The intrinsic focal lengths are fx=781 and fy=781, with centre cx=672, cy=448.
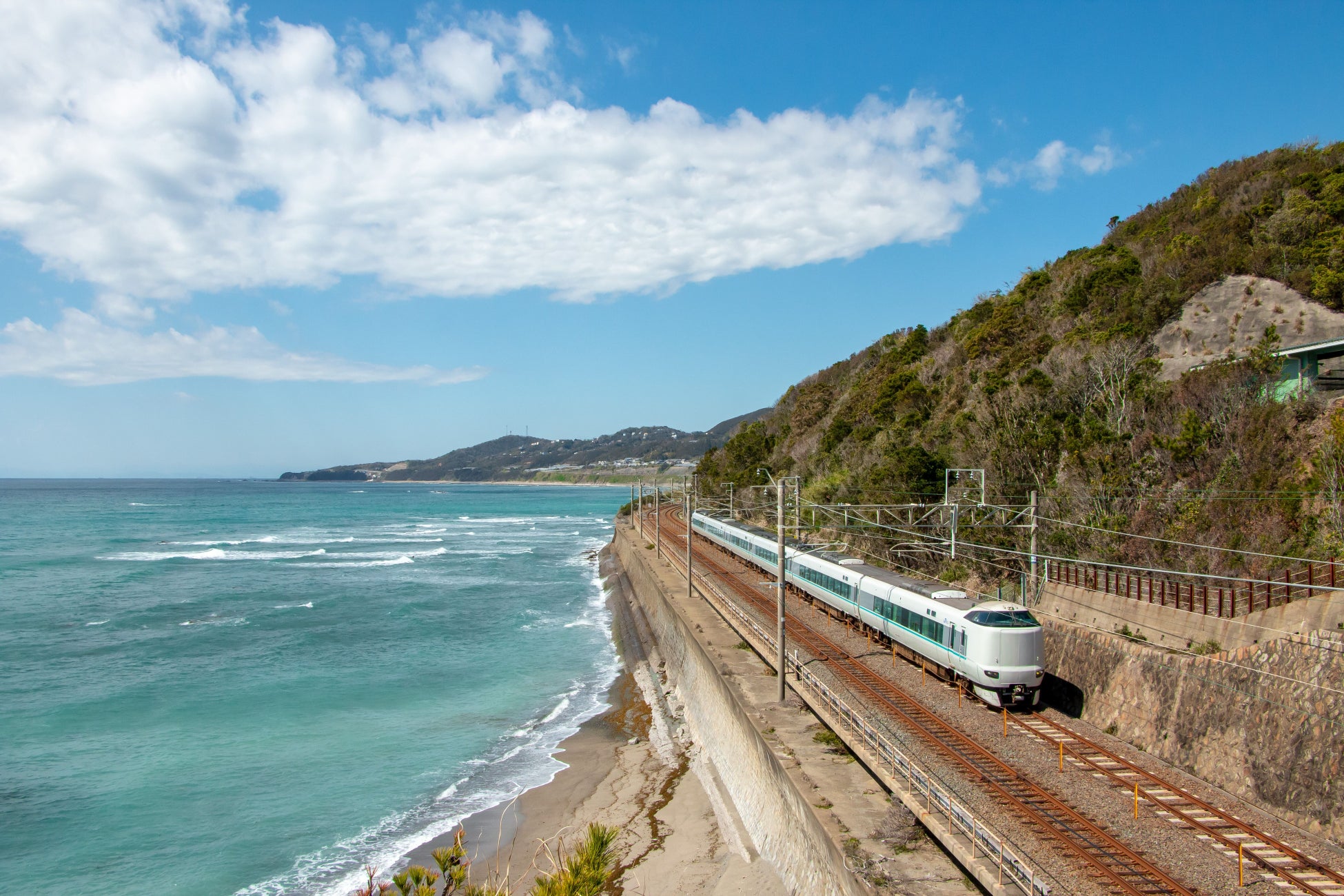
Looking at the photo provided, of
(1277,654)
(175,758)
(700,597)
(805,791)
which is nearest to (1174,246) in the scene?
(700,597)

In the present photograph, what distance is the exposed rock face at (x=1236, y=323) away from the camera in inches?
1257

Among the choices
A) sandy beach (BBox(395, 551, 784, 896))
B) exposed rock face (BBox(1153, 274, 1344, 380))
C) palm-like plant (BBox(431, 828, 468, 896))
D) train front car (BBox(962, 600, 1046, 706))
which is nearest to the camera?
palm-like plant (BBox(431, 828, 468, 896))

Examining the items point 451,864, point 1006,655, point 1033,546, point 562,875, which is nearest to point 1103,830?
point 1006,655

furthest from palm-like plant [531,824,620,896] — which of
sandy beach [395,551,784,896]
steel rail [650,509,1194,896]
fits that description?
steel rail [650,509,1194,896]

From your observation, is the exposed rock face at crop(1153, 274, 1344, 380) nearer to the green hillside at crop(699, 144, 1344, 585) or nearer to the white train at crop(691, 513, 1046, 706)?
the green hillside at crop(699, 144, 1344, 585)

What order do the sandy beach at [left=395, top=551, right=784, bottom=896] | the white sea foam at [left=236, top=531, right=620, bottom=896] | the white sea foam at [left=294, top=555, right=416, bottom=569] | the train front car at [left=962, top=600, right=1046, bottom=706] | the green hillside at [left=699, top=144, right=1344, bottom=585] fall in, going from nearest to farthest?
the sandy beach at [left=395, top=551, right=784, bottom=896], the white sea foam at [left=236, top=531, right=620, bottom=896], the train front car at [left=962, top=600, right=1046, bottom=706], the green hillside at [left=699, top=144, right=1344, bottom=585], the white sea foam at [left=294, top=555, right=416, bottom=569]

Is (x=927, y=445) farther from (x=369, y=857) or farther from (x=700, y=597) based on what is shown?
(x=369, y=857)

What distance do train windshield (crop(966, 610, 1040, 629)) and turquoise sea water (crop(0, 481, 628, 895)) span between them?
12287 millimetres

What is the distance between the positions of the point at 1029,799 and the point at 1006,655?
4.47m

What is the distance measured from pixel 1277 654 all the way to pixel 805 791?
8.34 metres

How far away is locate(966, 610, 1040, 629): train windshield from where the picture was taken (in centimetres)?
1720

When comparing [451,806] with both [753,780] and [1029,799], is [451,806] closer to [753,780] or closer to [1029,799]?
[753,780]

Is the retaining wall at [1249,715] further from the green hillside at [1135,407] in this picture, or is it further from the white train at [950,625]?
the green hillside at [1135,407]

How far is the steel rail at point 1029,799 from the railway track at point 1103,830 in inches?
0.6
